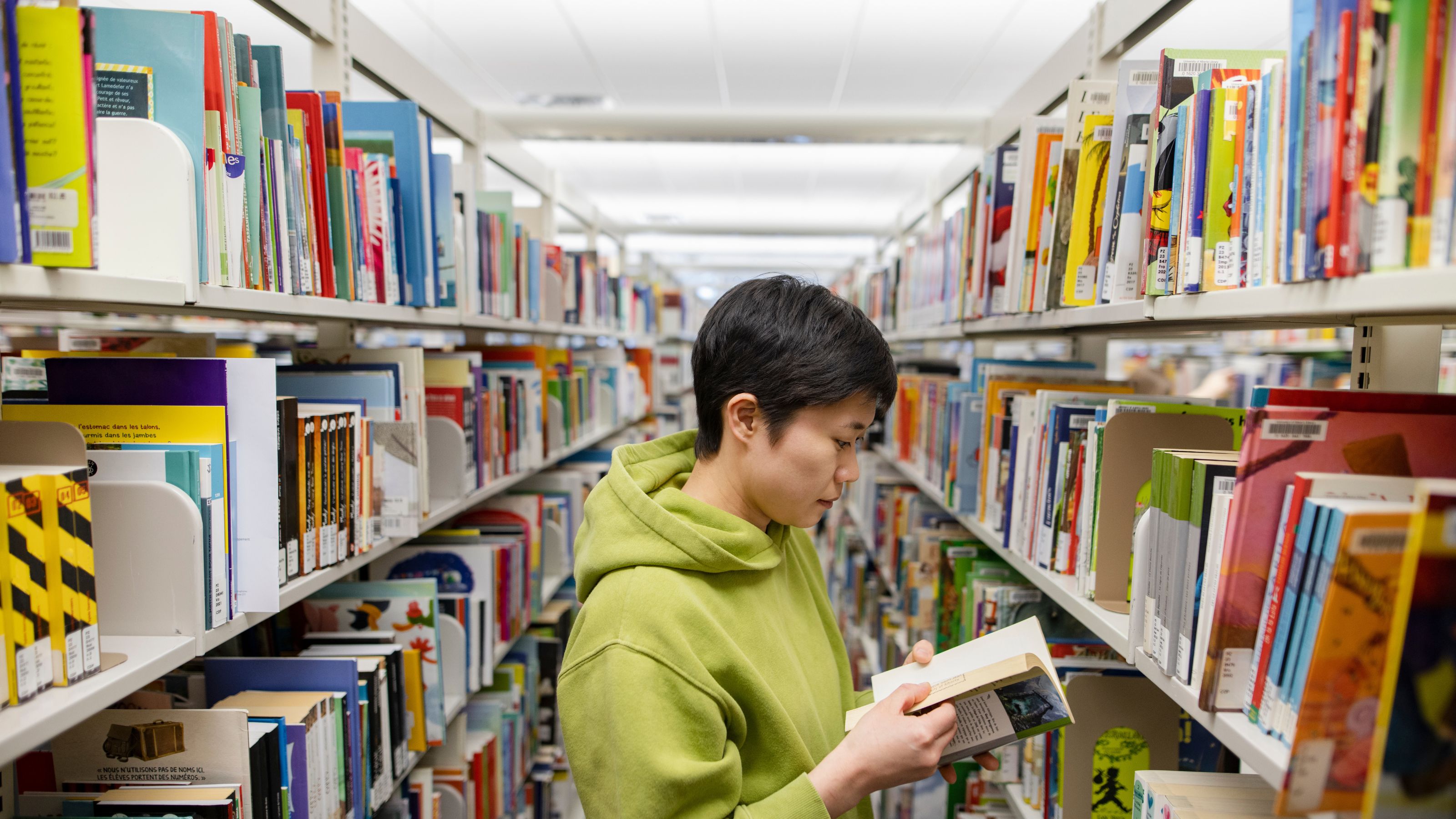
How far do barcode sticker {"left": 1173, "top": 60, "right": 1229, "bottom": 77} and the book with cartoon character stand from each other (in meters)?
1.59

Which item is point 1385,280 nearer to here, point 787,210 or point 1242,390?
point 1242,390

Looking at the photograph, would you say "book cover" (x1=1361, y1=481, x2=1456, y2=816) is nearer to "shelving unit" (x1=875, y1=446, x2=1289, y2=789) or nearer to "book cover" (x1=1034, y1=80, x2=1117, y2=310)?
"shelving unit" (x1=875, y1=446, x2=1289, y2=789)

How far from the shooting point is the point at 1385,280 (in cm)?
61

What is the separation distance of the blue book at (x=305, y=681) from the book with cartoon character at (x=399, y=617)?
238 mm

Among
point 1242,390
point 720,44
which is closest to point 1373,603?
point 720,44

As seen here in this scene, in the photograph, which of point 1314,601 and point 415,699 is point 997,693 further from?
point 415,699

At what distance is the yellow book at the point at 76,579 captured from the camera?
2.68 feet

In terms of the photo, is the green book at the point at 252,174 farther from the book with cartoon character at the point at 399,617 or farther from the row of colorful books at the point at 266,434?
the book with cartoon character at the point at 399,617

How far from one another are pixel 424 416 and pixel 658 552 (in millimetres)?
867

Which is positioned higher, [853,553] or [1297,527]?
[1297,527]

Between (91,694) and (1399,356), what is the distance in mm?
1549

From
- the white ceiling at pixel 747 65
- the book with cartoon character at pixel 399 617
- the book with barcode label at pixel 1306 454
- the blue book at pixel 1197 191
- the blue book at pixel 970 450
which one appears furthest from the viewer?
the white ceiling at pixel 747 65

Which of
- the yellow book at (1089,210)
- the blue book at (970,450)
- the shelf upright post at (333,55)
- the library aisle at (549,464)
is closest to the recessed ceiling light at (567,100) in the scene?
the library aisle at (549,464)

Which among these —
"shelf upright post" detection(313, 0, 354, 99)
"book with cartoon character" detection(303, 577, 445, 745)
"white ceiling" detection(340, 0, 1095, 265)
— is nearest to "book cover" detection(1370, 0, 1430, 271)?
"book with cartoon character" detection(303, 577, 445, 745)
